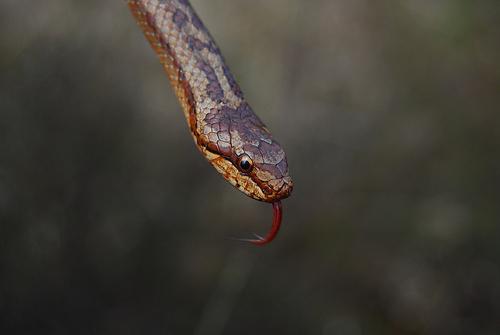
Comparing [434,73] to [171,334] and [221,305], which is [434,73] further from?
[171,334]

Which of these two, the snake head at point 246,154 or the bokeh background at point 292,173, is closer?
the snake head at point 246,154

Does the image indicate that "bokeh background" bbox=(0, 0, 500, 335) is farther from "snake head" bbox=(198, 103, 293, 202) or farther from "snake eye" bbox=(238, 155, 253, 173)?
"snake eye" bbox=(238, 155, 253, 173)

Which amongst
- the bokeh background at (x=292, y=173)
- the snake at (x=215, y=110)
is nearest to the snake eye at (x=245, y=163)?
the snake at (x=215, y=110)

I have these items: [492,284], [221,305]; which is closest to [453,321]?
[492,284]

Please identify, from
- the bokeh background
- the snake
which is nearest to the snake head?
the snake

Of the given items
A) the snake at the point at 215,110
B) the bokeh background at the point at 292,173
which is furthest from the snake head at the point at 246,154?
the bokeh background at the point at 292,173

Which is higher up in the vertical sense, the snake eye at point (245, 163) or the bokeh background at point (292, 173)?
the snake eye at point (245, 163)

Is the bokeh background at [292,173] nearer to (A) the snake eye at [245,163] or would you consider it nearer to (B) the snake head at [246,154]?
(B) the snake head at [246,154]
